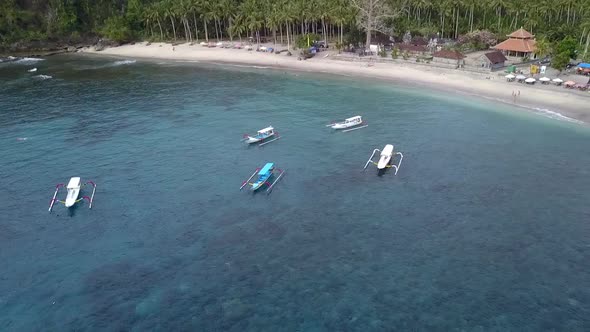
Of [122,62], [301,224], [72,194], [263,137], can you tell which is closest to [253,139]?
[263,137]

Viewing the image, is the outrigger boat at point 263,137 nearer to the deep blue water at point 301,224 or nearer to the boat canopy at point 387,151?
the deep blue water at point 301,224

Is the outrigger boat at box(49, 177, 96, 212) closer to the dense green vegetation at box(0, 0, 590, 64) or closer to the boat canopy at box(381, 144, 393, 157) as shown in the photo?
the boat canopy at box(381, 144, 393, 157)

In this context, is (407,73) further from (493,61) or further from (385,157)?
(385,157)

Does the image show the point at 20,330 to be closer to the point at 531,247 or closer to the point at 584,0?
the point at 531,247

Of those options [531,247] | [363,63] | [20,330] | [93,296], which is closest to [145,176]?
[93,296]

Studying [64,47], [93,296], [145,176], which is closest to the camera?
[93,296]
